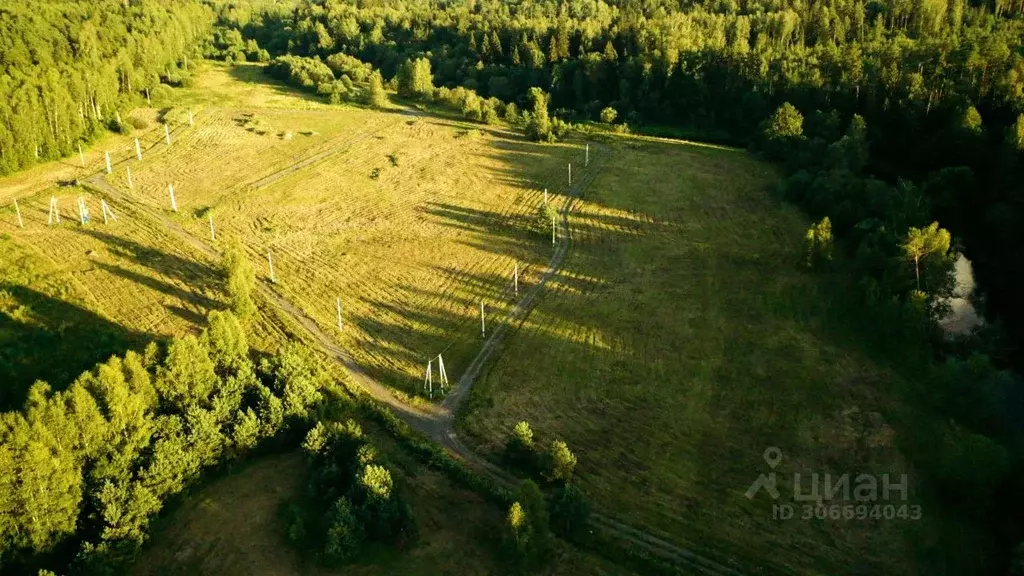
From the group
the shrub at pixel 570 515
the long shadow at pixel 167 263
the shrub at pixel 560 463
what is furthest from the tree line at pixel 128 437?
the long shadow at pixel 167 263

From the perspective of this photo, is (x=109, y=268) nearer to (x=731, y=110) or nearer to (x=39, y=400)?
(x=39, y=400)

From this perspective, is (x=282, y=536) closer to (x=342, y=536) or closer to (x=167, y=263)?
(x=342, y=536)

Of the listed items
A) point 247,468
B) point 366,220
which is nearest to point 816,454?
point 247,468

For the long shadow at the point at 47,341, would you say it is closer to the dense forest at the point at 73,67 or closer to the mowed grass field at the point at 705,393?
the mowed grass field at the point at 705,393

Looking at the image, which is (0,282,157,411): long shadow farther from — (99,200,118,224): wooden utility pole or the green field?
(99,200,118,224): wooden utility pole

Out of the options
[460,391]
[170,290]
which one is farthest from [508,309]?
[170,290]
